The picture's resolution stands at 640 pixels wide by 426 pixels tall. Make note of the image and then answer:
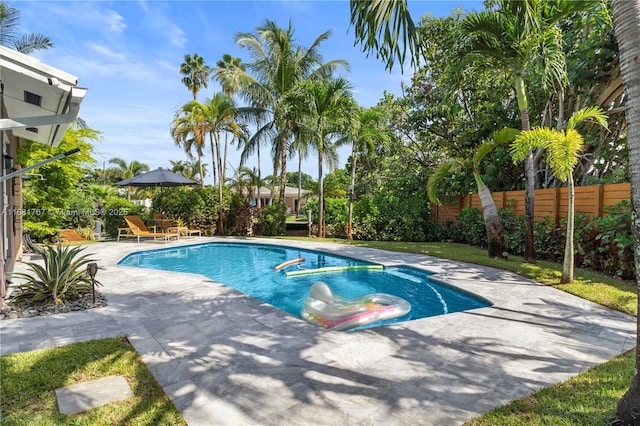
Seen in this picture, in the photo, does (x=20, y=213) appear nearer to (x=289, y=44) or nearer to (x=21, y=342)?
(x=21, y=342)

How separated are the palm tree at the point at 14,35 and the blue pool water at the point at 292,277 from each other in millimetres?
11672

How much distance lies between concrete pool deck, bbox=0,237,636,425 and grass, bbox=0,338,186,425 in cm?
15

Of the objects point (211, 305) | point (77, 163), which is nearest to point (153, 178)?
point (77, 163)

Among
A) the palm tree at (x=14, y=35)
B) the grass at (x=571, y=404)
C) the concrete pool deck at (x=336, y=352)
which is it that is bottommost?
the concrete pool deck at (x=336, y=352)

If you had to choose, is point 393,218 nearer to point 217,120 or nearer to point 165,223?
point 217,120

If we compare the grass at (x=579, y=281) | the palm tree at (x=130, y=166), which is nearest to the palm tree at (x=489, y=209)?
the grass at (x=579, y=281)

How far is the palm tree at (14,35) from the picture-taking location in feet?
48.6

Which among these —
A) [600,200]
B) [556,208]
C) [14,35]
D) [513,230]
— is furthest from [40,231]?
[600,200]

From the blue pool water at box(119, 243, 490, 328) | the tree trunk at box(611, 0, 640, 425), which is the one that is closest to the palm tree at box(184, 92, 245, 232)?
the blue pool water at box(119, 243, 490, 328)

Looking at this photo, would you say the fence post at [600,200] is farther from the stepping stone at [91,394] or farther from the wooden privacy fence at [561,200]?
the stepping stone at [91,394]

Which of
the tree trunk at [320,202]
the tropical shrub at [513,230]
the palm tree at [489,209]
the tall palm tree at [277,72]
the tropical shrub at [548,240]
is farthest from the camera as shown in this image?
the tall palm tree at [277,72]

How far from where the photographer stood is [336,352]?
156 inches

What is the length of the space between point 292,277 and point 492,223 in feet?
19.2

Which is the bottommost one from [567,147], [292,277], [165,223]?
[292,277]
